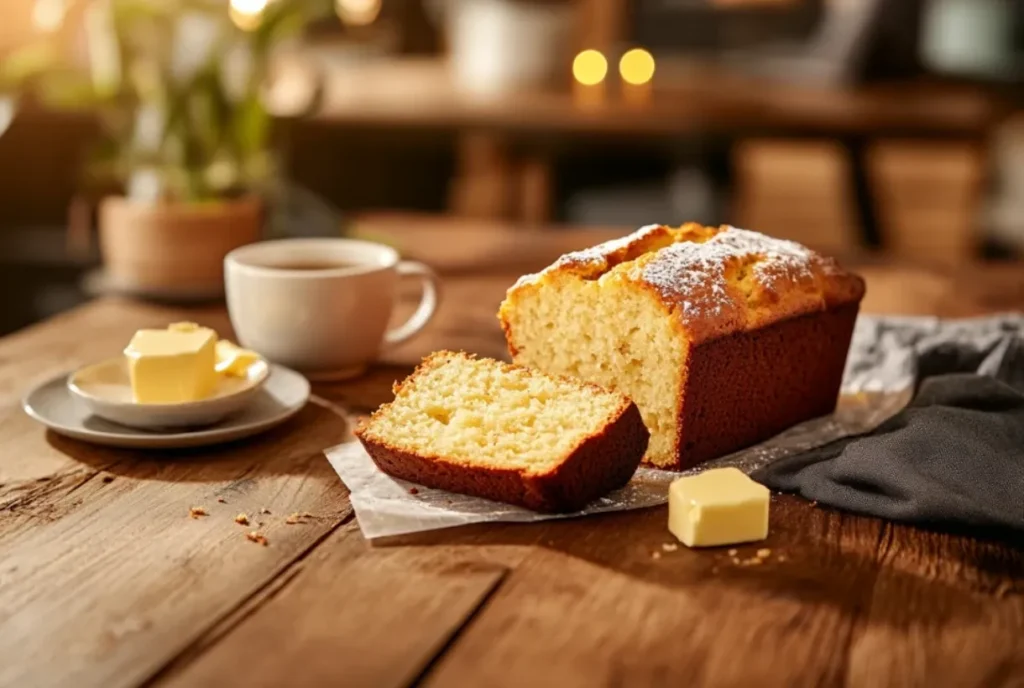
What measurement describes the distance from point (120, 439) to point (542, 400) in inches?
19.2

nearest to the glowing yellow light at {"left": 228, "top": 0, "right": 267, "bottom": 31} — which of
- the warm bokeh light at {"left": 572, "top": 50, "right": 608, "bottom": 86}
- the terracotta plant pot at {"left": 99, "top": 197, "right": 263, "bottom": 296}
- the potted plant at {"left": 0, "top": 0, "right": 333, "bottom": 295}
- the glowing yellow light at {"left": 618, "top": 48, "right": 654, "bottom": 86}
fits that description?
the potted plant at {"left": 0, "top": 0, "right": 333, "bottom": 295}

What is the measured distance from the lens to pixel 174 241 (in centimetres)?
216

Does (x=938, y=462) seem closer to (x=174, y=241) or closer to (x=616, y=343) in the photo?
(x=616, y=343)

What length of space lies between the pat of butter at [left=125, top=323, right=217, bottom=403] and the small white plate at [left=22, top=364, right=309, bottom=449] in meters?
0.05

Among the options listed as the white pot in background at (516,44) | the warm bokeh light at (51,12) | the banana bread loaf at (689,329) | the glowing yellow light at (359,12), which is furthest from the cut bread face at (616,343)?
the glowing yellow light at (359,12)

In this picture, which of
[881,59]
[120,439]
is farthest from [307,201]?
[881,59]

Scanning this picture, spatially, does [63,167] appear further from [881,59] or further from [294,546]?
[294,546]

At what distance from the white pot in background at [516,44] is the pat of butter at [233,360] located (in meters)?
3.37

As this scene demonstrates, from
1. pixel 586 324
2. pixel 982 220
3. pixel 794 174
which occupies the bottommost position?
pixel 982 220

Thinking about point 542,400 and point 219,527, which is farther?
point 542,400

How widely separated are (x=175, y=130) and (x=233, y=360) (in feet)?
2.99

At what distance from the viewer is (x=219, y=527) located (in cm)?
119

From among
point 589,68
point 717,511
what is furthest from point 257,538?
point 589,68

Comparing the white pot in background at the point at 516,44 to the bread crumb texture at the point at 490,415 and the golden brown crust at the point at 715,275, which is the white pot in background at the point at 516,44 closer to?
the golden brown crust at the point at 715,275
